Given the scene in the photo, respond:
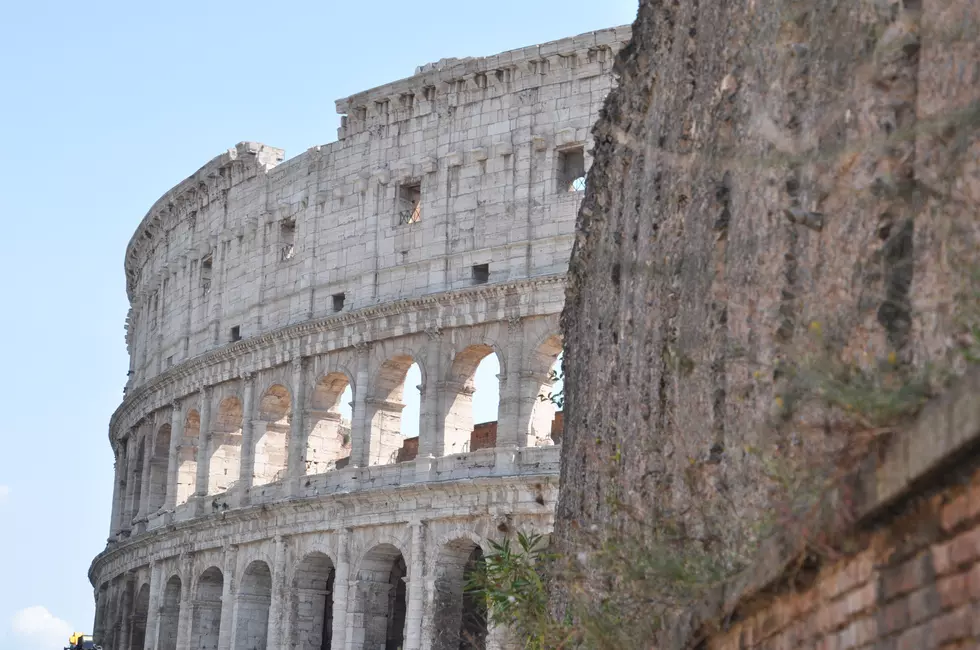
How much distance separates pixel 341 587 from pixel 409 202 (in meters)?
7.13

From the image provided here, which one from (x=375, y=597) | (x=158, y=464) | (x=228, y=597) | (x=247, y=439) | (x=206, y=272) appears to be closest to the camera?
(x=375, y=597)

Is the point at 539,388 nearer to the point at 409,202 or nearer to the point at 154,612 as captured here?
the point at 409,202

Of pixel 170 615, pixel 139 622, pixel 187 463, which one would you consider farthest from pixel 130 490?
pixel 170 615

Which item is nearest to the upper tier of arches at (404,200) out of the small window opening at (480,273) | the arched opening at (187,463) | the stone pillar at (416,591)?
the small window opening at (480,273)

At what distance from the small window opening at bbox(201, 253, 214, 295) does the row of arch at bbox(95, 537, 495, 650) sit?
240 inches

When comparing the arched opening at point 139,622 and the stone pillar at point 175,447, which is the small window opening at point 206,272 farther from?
the arched opening at point 139,622

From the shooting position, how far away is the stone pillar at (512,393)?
28953mm

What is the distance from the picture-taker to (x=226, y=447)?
3578 cm

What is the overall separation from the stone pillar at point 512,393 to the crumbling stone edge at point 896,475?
22.4 meters

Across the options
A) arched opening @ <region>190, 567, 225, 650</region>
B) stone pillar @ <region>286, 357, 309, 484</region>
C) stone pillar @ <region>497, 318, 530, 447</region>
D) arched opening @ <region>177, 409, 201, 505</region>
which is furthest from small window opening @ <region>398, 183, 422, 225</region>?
arched opening @ <region>190, 567, 225, 650</region>

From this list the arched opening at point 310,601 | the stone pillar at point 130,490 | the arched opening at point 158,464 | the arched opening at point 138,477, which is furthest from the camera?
the stone pillar at point 130,490

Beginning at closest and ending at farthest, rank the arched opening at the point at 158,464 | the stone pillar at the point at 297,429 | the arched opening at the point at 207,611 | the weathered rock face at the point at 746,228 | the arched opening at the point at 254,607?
1. the weathered rock face at the point at 746,228
2. the stone pillar at the point at 297,429
3. the arched opening at the point at 254,607
4. the arched opening at the point at 207,611
5. the arched opening at the point at 158,464

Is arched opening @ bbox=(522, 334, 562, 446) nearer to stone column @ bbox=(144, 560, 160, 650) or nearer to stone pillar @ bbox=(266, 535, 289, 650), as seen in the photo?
stone pillar @ bbox=(266, 535, 289, 650)

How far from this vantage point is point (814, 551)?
18.4ft
